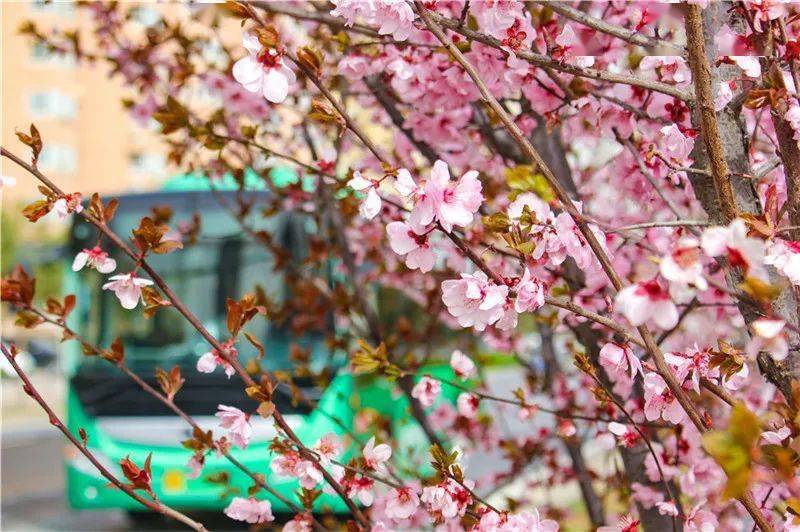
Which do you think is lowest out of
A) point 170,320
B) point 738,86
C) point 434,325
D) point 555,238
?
point 555,238

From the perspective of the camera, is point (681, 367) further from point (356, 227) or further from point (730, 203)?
point (356, 227)

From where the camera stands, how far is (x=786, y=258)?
1.27 metres

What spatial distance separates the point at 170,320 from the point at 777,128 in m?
6.34

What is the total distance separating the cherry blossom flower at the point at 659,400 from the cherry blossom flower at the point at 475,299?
0.97 feet

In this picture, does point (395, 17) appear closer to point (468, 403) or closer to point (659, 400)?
point (659, 400)

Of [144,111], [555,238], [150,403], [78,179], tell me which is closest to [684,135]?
[555,238]

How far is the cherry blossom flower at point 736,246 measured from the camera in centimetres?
99

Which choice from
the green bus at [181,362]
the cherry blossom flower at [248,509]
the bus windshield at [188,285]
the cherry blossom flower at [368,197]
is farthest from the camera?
the bus windshield at [188,285]

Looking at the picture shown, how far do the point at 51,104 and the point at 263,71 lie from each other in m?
37.2

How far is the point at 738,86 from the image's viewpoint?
1620 mm

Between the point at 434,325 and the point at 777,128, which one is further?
the point at 434,325

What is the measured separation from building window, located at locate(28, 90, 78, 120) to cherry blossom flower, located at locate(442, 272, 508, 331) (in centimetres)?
3700

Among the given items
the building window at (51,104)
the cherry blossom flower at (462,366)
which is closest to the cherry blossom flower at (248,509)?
the cherry blossom flower at (462,366)

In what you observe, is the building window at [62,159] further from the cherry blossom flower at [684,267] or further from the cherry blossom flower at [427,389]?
the cherry blossom flower at [684,267]
